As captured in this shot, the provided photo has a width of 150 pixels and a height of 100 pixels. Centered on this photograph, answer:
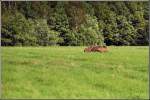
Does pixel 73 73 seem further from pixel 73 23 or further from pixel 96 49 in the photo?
pixel 73 23

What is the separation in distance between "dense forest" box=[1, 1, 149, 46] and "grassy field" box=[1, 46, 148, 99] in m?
0.15

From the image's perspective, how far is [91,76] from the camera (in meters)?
9.40

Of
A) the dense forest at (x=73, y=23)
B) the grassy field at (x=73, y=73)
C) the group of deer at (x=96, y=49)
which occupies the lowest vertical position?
the grassy field at (x=73, y=73)

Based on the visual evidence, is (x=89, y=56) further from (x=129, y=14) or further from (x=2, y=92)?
(x=2, y=92)

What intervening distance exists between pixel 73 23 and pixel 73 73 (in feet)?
2.82

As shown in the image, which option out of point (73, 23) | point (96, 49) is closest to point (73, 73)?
point (96, 49)

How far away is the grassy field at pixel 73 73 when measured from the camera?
9.28m

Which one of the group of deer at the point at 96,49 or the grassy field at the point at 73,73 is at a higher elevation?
the group of deer at the point at 96,49

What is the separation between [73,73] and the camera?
9422 millimetres

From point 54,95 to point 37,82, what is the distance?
1.19 feet

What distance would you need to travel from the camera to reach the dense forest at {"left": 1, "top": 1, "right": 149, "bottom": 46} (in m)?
9.49

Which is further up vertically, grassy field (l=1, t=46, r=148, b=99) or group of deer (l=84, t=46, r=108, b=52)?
group of deer (l=84, t=46, r=108, b=52)

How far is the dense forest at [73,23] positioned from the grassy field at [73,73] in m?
0.15

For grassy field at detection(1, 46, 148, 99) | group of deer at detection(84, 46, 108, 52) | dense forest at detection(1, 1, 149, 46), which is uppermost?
dense forest at detection(1, 1, 149, 46)
